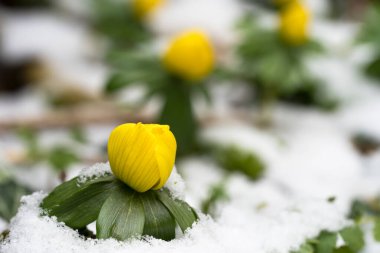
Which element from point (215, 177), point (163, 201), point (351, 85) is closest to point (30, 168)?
point (215, 177)

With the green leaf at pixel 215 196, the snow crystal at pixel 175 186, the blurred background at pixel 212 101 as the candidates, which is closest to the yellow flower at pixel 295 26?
the blurred background at pixel 212 101

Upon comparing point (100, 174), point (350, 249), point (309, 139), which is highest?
point (309, 139)

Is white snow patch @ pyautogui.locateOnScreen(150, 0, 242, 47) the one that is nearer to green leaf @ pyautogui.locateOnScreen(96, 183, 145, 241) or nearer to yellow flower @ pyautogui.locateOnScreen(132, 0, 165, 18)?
yellow flower @ pyautogui.locateOnScreen(132, 0, 165, 18)

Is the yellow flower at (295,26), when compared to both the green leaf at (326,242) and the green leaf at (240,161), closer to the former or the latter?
the green leaf at (240,161)

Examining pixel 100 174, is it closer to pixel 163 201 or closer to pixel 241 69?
pixel 163 201

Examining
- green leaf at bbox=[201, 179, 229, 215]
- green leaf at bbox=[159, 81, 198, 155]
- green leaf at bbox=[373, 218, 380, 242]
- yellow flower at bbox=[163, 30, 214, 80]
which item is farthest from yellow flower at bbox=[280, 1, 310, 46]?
green leaf at bbox=[373, 218, 380, 242]

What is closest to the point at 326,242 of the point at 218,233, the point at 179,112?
the point at 218,233
